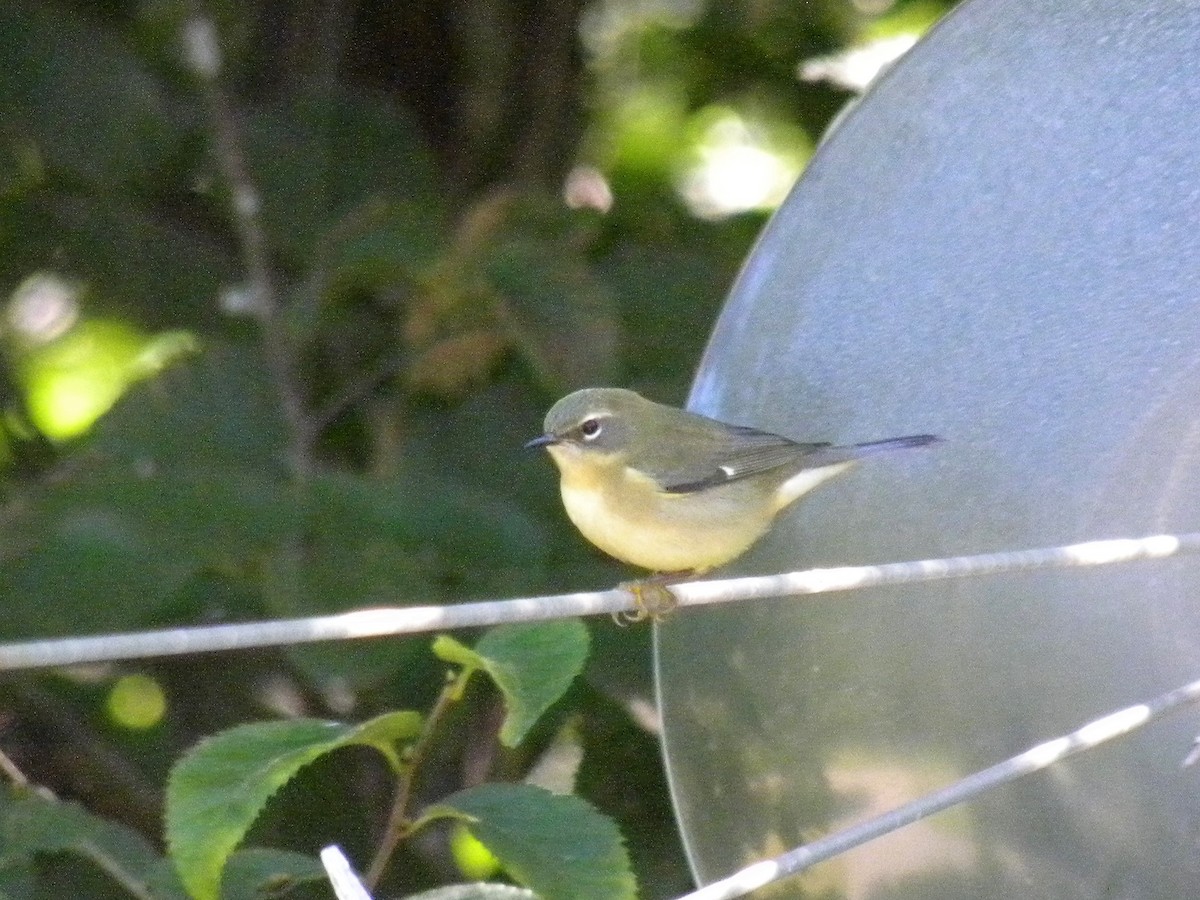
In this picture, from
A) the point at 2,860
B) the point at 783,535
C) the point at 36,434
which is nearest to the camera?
the point at 2,860

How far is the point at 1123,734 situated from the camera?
166 centimetres

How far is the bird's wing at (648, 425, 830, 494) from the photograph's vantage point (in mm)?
2131

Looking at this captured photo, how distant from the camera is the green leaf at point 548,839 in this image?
1643 millimetres

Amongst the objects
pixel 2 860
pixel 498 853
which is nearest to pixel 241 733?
pixel 498 853

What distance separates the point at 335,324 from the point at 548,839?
1.49 m

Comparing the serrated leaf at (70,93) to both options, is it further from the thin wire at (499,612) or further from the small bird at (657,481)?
the thin wire at (499,612)

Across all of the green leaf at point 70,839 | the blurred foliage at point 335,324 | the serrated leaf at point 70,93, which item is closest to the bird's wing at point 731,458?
the blurred foliage at point 335,324

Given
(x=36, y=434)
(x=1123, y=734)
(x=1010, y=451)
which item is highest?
(x=36, y=434)

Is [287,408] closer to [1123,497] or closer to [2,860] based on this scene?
[2,860]

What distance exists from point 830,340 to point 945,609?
0.37 metres

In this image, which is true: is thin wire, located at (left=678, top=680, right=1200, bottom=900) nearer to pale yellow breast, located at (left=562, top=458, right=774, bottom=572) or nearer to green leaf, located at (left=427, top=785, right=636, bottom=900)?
green leaf, located at (left=427, top=785, right=636, bottom=900)

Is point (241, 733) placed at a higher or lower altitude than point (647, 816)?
lower

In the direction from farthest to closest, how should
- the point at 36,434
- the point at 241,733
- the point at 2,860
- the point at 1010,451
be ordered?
the point at 36,434 < the point at 2,860 < the point at 1010,451 < the point at 241,733

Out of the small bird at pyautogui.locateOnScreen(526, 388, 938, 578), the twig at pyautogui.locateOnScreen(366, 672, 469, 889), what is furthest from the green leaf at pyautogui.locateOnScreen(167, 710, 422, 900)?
the small bird at pyautogui.locateOnScreen(526, 388, 938, 578)
